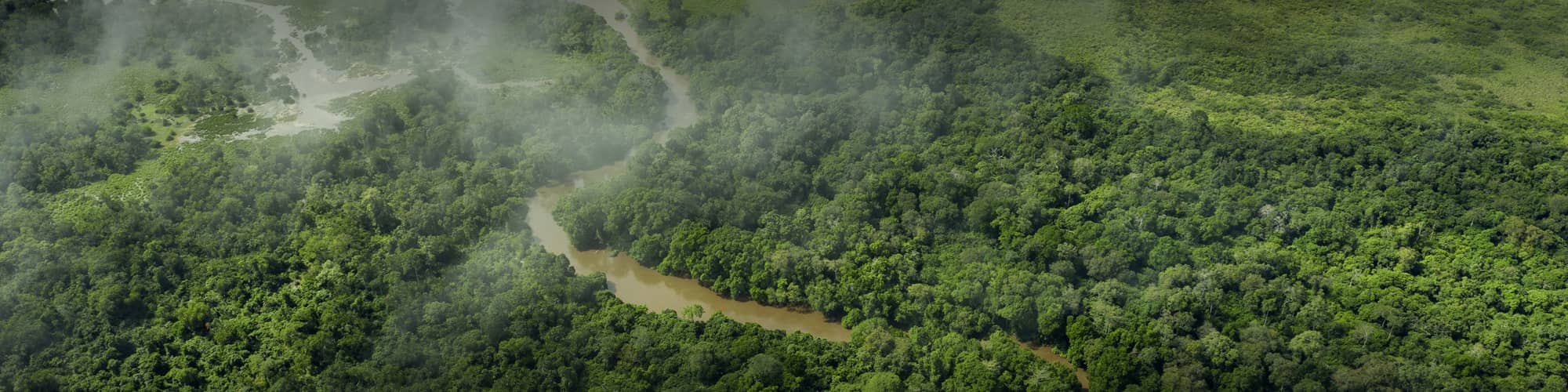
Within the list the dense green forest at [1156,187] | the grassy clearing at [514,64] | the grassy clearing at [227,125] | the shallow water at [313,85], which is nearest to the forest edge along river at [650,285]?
the dense green forest at [1156,187]

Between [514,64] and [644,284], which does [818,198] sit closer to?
[644,284]

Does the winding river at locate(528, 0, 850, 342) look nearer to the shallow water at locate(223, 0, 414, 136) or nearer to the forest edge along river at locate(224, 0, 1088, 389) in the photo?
the forest edge along river at locate(224, 0, 1088, 389)

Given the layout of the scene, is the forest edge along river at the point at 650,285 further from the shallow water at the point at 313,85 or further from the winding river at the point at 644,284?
the shallow water at the point at 313,85

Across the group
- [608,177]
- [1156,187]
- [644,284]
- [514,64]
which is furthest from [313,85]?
[1156,187]

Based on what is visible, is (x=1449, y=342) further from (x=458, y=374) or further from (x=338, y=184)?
(x=338, y=184)

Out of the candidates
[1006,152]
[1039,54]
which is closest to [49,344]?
[1006,152]
